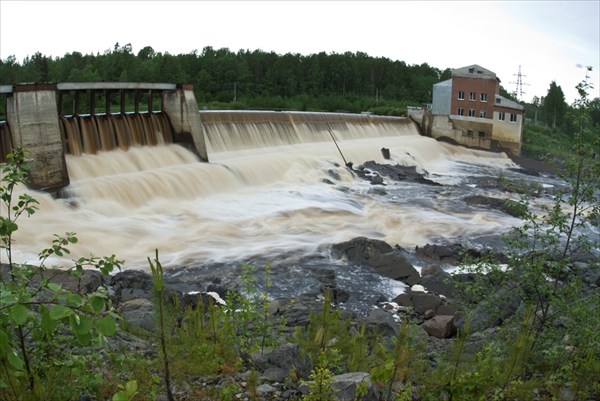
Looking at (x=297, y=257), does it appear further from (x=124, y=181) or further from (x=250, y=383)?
(x=250, y=383)

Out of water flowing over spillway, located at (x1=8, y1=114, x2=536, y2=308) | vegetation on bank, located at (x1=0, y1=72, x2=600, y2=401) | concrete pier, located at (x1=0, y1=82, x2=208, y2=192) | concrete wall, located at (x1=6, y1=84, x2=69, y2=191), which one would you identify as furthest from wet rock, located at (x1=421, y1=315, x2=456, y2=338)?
concrete wall, located at (x1=6, y1=84, x2=69, y2=191)

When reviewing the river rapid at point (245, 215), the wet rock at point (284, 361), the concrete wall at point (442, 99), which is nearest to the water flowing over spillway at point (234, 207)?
the river rapid at point (245, 215)

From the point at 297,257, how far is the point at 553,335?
364 inches

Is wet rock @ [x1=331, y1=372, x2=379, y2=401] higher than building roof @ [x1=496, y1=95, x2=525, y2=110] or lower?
lower

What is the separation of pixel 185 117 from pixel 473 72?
1074 inches

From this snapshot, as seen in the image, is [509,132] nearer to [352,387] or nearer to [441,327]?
[441,327]

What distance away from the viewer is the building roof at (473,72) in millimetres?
43625

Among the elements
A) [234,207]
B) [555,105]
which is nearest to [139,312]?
[234,207]

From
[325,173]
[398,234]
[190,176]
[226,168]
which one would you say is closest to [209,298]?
[398,234]

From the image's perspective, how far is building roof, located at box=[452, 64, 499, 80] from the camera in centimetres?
4362

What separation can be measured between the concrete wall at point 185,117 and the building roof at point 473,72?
26.3 metres

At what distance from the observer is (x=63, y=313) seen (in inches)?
120

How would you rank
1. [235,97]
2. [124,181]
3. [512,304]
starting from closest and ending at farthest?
[512,304] < [124,181] < [235,97]

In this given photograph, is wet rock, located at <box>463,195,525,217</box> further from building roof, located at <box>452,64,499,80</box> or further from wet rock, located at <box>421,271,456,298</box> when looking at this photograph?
building roof, located at <box>452,64,499,80</box>
